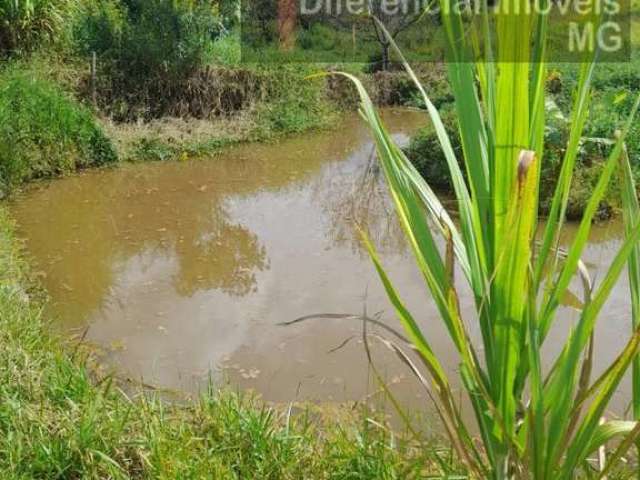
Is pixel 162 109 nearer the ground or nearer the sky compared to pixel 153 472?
nearer the sky

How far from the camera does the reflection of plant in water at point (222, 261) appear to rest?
465 centimetres

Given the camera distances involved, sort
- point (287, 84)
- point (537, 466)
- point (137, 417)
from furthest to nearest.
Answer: point (287, 84) → point (137, 417) → point (537, 466)

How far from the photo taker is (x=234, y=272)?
4.91 meters

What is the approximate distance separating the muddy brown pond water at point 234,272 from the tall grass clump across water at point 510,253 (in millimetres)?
927

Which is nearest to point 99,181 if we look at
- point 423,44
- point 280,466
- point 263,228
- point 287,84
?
point 263,228

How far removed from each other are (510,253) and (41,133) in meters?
6.68

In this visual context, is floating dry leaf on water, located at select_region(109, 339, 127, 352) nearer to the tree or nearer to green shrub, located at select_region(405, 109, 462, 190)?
green shrub, located at select_region(405, 109, 462, 190)

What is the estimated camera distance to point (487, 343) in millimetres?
1262

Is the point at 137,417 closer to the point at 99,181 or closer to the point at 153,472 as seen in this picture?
the point at 153,472

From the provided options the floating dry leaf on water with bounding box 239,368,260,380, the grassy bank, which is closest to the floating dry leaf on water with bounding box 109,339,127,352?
the floating dry leaf on water with bounding box 239,368,260,380

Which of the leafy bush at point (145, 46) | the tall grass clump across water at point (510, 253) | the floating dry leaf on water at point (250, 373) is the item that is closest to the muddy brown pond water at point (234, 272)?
the floating dry leaf on water at point (250, 373)

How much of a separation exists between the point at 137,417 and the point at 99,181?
5201 millimetres

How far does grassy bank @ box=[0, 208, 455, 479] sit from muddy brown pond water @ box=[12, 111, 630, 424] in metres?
0.59

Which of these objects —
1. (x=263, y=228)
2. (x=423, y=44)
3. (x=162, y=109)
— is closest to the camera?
(x=263, y=228)
